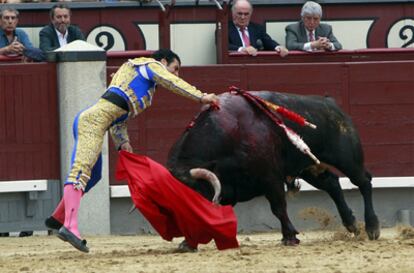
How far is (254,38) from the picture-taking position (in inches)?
541

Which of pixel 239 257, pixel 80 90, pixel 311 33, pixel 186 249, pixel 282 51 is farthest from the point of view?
pixel 311 33

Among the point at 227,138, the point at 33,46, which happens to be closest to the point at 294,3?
the point at 33,46

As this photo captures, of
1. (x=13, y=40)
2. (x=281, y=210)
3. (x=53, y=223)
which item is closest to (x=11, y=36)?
(x=13, y=40)

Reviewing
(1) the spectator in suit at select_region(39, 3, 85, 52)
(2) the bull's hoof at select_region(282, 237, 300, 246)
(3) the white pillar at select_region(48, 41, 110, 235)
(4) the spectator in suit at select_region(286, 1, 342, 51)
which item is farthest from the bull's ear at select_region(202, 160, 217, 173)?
(4) the spectator in suit at select_region(286, 1, 342, 51)

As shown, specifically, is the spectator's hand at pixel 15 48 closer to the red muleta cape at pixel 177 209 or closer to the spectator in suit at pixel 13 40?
→ the spectator in suit at pixel 13 40

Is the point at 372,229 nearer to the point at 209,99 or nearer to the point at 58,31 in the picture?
the point at 209,99

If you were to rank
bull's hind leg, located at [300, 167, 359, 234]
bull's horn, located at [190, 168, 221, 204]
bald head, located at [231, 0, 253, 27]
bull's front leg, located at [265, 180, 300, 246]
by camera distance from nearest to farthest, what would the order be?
bull's horn, located at [190, 168, 221, 204]
bull's front leg, located at [265, 180, 300, 246]
bull's hind leg, located at [300, 167, 359, 234]
bald head, located at [231, 0, 253, 27]

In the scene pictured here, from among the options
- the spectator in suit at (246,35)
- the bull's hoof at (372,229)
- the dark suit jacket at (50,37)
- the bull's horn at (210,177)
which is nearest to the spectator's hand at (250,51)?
the spectator in suit at (246,35)

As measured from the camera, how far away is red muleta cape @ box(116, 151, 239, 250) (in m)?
10.1

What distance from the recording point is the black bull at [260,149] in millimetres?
10305

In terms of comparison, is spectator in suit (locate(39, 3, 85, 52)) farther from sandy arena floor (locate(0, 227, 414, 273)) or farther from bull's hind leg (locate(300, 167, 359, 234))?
bull's hind leg (locate(300, 167, 359, 234))

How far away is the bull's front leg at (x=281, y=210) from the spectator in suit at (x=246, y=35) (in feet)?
10.4

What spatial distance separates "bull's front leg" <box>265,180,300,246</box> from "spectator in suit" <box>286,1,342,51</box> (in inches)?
131

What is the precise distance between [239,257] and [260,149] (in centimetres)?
118
